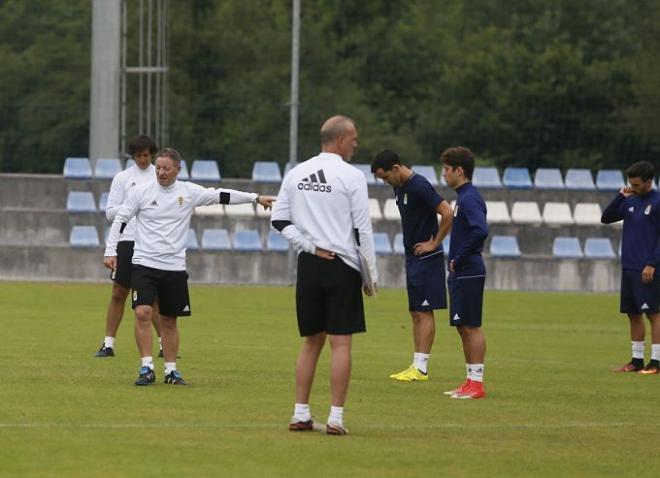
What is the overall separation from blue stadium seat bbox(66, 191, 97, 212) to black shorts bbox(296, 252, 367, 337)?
20478 mm

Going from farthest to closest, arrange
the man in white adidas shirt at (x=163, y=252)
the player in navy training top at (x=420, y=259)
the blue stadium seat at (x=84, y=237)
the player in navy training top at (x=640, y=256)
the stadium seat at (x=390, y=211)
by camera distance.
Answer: the stadium seat at (x=390, y=211)
the blue stadium seat at (x=84, y=237)
the player in navy training top at (x=640, y=256)
the player in navy training top at (x=420, y=259)
the man in white adidas shirt at (x=163, y=252)

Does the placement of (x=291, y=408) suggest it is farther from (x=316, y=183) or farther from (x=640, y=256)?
(x=640, y=256)

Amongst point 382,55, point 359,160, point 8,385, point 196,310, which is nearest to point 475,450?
point 8,385

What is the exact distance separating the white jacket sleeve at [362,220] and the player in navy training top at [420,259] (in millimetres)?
3474

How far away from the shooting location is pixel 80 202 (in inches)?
1193

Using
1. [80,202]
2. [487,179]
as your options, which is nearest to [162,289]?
[80,202]

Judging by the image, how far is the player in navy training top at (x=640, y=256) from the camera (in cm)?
1495

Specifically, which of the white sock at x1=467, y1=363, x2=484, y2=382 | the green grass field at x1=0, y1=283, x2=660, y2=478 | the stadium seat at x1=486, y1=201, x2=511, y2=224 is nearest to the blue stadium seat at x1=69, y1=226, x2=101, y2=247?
the stadium seat at x1=486, y1=201, x2=511, y2=224

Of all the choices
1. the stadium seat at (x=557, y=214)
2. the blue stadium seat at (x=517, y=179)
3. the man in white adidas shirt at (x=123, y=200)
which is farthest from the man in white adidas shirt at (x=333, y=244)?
the blue stadium seat at (x=517, y=179)

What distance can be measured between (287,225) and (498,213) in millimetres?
21758

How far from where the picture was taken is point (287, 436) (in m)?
9.90

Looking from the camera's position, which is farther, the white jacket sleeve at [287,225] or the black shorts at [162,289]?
the black shorts at [162,289]

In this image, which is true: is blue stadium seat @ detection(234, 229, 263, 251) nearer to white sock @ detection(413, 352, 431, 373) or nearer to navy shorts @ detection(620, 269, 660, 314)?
navy shorts @ detection(620, 269, 660, 314)

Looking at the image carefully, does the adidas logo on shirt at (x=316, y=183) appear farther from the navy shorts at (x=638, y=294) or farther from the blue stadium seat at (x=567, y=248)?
the blue stadium seat at (x=567, y=248)
